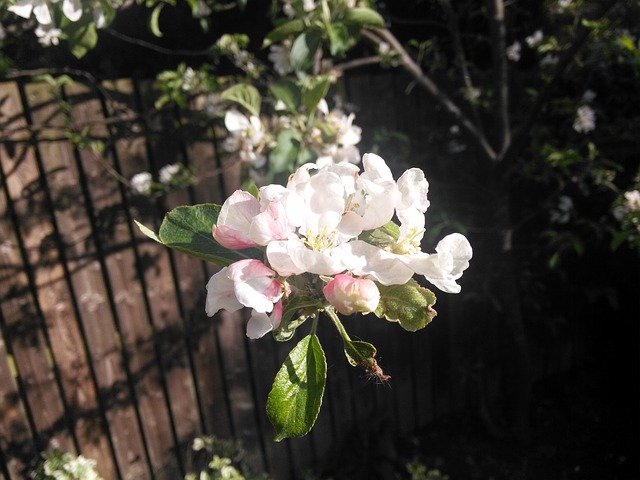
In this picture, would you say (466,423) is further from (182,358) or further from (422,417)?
(182,358)

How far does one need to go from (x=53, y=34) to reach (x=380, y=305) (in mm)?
1481

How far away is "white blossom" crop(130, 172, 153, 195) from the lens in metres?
2.20

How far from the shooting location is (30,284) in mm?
2125

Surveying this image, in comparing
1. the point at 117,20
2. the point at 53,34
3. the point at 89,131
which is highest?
the point at 117,20

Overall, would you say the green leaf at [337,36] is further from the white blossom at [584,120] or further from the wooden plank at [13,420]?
the wooden plank at [13,420]

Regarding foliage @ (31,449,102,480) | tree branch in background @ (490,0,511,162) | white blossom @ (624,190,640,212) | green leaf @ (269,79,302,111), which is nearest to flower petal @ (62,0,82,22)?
green leaf @ (269,79,302,111)

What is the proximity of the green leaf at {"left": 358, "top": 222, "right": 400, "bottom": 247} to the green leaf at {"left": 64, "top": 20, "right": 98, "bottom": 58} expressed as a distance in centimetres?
122

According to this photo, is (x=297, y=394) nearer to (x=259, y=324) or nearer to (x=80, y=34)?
(x=259, y=324)

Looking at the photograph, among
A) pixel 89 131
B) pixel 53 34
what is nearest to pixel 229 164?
pixel 89 131

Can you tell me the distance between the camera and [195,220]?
70 cm

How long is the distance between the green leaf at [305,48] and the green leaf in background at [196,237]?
112cm

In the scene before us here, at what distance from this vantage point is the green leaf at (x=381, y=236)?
0.69 metres

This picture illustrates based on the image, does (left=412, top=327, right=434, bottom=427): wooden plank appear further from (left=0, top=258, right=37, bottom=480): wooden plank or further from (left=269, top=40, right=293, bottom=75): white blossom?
(left=0, top=258, right=37, bottom=480): wooden plank

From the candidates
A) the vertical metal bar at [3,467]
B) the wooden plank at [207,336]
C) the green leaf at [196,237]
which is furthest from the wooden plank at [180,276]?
the green leaf at [196,237]
